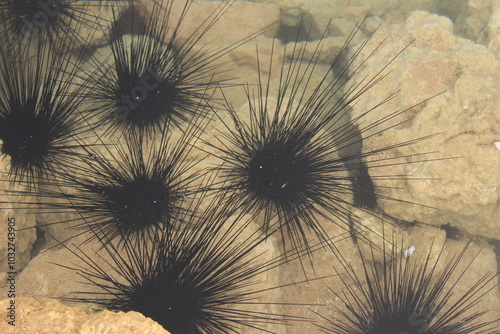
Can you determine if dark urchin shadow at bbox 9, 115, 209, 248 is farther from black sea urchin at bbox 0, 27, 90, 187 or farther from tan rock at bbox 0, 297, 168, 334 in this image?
tan rock at bbox 0, 297, 168, 334

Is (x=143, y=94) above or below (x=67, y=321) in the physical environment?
above

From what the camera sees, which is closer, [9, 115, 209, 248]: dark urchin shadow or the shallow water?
[9, 115, 209, 248]: dark urchin shadow

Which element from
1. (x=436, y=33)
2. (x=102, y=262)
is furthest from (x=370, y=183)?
(x=102, y=262)

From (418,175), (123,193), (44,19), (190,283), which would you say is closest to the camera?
(190,283)

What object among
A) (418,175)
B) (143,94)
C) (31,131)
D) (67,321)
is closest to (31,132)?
(31,131)

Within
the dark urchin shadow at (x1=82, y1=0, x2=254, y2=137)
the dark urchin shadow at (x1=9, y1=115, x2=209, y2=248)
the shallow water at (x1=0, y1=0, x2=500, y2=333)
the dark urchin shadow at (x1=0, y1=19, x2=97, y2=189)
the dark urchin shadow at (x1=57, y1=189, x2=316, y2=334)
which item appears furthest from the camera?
the dark urchin shadow at (x1=82, y1=0, x2=254, y2=137)

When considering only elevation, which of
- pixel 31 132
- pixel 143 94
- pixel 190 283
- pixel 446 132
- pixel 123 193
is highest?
pixel 446 132

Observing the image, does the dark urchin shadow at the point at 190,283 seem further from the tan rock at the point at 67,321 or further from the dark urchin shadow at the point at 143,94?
the dark urchin shadow at the point at 143,94

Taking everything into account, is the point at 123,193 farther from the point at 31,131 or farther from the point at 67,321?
the point at 67,321

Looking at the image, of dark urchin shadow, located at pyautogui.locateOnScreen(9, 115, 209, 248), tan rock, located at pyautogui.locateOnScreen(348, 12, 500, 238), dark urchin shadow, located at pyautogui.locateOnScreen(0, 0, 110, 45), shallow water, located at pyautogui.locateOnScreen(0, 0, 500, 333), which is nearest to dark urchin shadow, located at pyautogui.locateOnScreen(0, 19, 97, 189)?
dark urchin shadow, located at pyautogui.locateOnScreen(9, 115, 209, 248)
